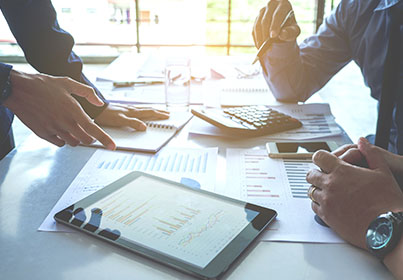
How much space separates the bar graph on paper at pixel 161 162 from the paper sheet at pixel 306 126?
153 mm

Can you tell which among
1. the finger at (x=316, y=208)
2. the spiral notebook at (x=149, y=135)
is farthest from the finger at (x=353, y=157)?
the spiral notebook at (x=149, y=135)

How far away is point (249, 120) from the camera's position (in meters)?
1.14

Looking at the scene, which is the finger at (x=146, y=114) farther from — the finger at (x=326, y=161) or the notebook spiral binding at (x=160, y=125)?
the finger at (x=326, y=161)

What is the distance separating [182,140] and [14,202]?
18.0 inches

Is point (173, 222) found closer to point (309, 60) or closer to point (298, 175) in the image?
point (298, 175)

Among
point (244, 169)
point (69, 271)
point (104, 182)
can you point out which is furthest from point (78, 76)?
point (69, 271)

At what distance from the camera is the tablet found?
60 centimetres

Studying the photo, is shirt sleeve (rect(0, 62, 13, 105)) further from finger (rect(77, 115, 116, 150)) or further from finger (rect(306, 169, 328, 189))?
finger (rect(306, 169, 328, 189))

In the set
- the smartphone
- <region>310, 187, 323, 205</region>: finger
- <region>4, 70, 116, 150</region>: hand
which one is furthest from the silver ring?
<region>4, 70, 116, 150</region>: hand

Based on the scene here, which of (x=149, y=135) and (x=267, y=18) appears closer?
(x=149, y=135)

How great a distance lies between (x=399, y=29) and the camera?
1229 mm

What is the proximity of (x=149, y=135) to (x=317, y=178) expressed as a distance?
1.62 feet

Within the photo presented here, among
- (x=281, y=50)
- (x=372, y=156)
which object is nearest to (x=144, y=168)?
(x=372, y=156)

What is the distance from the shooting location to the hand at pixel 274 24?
4.34 feet
